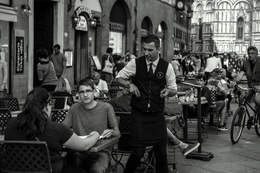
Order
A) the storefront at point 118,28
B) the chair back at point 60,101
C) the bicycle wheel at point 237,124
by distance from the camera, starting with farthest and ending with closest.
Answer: the storefront at point 118,28
the bicycle wheel at point 237,124
the chair back at point 60,101

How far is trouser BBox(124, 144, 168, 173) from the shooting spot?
5527mm

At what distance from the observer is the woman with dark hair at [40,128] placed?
411cm

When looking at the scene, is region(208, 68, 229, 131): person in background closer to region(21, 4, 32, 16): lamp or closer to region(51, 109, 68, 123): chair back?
region(51, 109, 68, 123): chair back

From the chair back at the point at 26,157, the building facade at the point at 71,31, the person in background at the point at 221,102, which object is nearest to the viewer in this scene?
the chair back at the point at 26,157

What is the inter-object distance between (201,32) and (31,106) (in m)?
84.0

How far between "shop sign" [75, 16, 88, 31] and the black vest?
1427cm

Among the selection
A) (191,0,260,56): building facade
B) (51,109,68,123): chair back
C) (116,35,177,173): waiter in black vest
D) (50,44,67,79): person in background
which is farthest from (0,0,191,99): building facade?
(191,0,260,56): building facade

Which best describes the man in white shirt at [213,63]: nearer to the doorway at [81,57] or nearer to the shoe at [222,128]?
the doorway at [81,57]

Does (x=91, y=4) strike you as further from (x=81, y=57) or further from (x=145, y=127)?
(x=145, y=127)

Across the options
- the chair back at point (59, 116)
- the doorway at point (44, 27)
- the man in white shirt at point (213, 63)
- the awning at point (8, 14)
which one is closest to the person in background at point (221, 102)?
the chair back at point (59, 116)

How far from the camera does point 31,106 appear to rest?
4098 millimetres

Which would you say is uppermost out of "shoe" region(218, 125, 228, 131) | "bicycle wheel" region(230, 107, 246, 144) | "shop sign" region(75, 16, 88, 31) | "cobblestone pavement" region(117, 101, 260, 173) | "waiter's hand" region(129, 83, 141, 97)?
"shop sign" region(75, 16, 88, 31)

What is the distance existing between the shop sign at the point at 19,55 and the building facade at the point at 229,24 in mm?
72103

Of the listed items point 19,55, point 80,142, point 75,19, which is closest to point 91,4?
point 75,19
